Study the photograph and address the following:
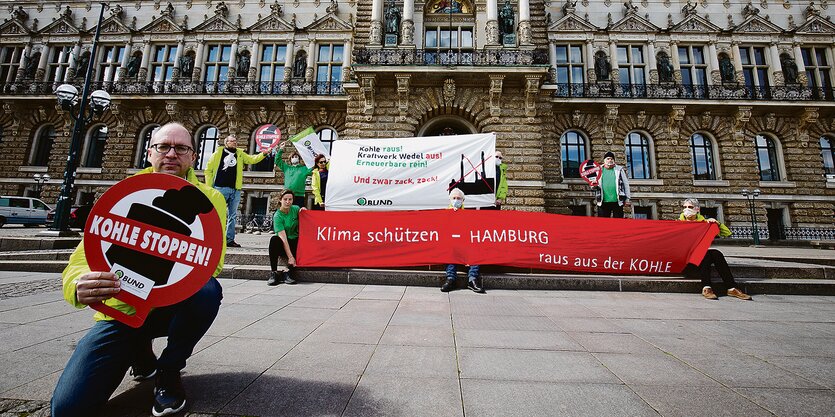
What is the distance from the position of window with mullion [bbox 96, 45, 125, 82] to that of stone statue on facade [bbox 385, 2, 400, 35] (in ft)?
54.9

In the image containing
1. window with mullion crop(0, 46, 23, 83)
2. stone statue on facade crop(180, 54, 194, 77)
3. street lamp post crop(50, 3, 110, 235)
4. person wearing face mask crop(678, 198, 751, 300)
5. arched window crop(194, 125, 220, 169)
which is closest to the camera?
person wearing face mask crop(678, 198, 751, 300)

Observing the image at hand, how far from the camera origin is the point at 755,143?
16.0 m

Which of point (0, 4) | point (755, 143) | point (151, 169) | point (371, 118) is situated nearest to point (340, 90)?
point (371, 118)

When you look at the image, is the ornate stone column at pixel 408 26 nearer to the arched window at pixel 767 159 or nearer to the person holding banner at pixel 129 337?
the person holding banner at pixel 129 337

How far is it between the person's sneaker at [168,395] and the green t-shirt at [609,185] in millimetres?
7919

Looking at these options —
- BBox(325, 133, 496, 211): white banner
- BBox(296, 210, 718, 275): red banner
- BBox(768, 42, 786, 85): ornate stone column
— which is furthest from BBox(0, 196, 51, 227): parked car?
BBox(768, 42, 786, 85): ornate stone column

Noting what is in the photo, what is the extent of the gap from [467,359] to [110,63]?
87.8 feet

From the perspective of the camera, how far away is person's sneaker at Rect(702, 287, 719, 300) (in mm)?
4605

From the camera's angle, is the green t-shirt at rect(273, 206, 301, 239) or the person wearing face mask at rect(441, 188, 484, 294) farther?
the green t-shirt at rect(273, 206, 301, 239)

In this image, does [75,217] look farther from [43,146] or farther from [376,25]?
[376,25]

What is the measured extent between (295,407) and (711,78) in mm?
23076

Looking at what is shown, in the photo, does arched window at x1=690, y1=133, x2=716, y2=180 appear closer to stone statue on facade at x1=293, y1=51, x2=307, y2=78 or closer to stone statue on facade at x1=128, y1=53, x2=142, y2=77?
stone statue on facade at x1=293, y1=51, x2=307, y2=78

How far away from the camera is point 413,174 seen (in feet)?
24.6

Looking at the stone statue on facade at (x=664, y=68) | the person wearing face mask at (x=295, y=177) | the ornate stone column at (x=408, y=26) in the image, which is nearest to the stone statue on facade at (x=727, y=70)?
the stone statue on facade at (x=664, y=68)
